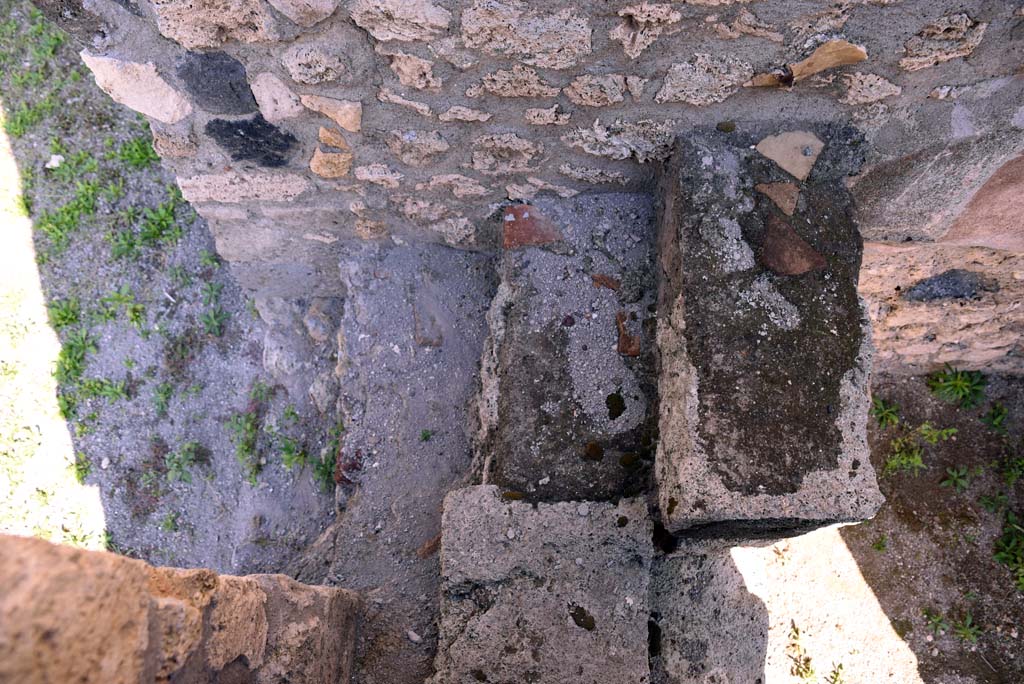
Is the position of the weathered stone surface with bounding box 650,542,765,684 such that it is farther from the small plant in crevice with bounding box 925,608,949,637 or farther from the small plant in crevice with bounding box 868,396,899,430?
the small plant in crevice with bounding box 868,396,899,430

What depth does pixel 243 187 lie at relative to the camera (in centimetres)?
205

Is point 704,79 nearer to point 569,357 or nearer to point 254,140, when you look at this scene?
point 569,357

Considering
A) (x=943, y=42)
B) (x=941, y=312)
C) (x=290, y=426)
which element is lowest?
(x=290, y=426)

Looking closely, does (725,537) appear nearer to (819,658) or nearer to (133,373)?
(819,658)

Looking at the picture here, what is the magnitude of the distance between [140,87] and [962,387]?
3183mm

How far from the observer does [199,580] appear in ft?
4.13

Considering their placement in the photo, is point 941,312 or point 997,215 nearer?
point 997,215

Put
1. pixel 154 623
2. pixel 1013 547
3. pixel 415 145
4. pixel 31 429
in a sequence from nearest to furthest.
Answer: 1. pixel 154 623
2. pixel 415 145
3. pixel 1013 547
4. pixel 31 429

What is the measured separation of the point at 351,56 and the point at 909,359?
8.01 feet

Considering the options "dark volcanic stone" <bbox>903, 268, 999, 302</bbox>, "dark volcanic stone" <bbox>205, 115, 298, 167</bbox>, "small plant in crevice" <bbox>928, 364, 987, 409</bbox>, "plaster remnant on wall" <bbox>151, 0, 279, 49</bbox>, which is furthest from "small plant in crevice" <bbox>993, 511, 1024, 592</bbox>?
"plaster remnant on wall" <bbox>151, 0, 279, 49</bbox>

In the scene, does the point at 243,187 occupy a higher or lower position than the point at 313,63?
lower

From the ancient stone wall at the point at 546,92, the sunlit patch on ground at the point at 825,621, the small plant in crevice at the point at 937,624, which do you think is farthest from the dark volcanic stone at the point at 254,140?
the small plant in crevice at the point at 937,624

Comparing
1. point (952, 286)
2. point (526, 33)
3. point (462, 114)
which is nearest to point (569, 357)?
point (462, 114)

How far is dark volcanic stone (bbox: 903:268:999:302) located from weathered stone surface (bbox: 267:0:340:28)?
2.06 meters
